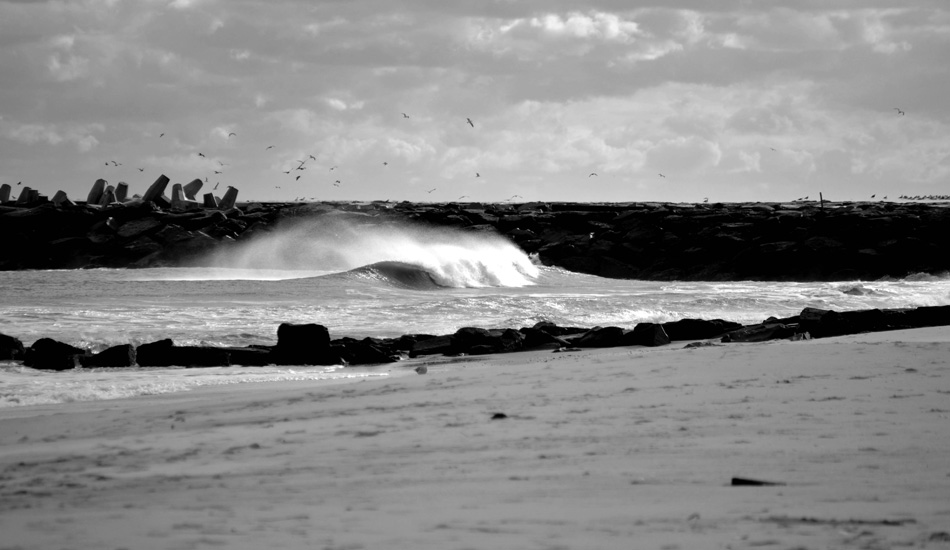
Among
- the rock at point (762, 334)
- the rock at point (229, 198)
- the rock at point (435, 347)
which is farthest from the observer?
the rock at point (229, 198)

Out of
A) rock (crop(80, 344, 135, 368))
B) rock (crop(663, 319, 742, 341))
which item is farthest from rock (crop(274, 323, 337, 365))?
rock (crop(663, 319, 742, 341))

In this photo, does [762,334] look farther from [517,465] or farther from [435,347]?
[517,465]

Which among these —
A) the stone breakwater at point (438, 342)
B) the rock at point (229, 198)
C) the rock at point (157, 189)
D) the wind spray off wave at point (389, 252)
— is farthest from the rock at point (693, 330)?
the rock at point (229, 198)

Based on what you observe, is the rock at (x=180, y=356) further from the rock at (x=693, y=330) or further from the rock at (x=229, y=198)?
the rock at (x=229, y=198)

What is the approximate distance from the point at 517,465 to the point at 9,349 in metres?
9.14

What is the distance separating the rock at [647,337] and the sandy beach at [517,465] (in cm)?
470

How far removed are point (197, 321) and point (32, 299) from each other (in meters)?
7.87

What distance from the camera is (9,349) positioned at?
39.7 ft

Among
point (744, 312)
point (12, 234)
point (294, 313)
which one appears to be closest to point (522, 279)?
point (744, 312)

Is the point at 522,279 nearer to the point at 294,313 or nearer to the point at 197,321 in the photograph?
the point at 294,313

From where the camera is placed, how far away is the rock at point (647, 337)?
514 inches

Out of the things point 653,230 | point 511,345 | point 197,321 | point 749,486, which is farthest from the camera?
point 653,230

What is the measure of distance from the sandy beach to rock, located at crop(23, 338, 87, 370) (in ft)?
10.4

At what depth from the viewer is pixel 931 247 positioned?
38.4m
